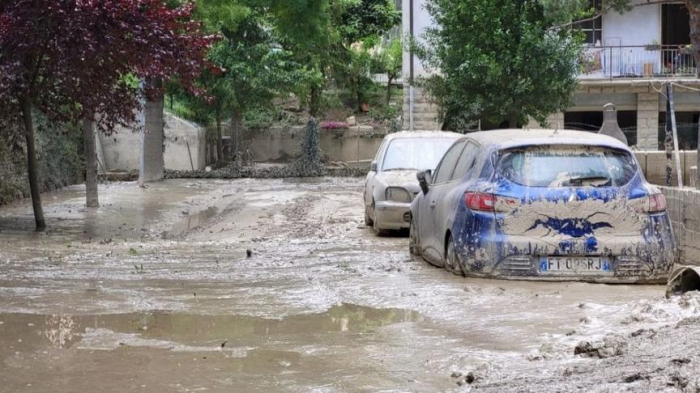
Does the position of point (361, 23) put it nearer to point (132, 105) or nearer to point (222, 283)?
point (132, 105)

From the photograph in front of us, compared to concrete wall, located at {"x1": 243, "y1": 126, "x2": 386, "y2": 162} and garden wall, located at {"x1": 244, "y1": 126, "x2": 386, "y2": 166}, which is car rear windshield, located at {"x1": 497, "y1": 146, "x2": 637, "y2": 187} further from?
concrete wall, located at {"x1": 243, "y1": 126, "x2": 386, "y2": 162}

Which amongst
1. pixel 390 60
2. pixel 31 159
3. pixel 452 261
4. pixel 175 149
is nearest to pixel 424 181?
pixel 452 261

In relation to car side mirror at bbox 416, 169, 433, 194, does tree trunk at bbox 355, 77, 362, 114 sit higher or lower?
higher

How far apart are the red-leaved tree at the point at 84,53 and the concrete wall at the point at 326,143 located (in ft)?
74.5

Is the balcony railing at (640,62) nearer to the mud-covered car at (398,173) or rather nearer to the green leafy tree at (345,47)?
the green leafy tree at (345,47)

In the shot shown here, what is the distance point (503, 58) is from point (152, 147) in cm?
1195

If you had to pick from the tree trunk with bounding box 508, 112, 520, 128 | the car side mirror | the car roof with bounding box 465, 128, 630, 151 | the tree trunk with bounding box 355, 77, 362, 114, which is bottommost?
the car side mirror

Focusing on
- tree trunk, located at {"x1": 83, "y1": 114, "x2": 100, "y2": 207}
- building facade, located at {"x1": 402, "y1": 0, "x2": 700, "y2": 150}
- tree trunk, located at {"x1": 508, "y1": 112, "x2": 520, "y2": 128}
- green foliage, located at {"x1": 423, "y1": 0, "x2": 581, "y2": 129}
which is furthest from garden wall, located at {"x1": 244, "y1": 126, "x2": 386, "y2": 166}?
tree trunk, located at {"x1": 83, "y1": 114, "x2": 100, "y2": 207}

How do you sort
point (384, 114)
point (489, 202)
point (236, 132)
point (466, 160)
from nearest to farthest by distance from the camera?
1. point (489, 202)
2. point (466, 160)
3. point (236, 132)
4. point (384, 114)

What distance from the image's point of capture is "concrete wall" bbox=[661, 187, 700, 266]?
34.8 feet

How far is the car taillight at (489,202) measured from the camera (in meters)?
8.32

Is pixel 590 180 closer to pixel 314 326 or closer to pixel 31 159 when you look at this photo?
pixel 314 326

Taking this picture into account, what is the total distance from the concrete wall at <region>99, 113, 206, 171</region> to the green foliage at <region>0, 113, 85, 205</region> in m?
5.91

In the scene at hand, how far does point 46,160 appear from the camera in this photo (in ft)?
77.8
